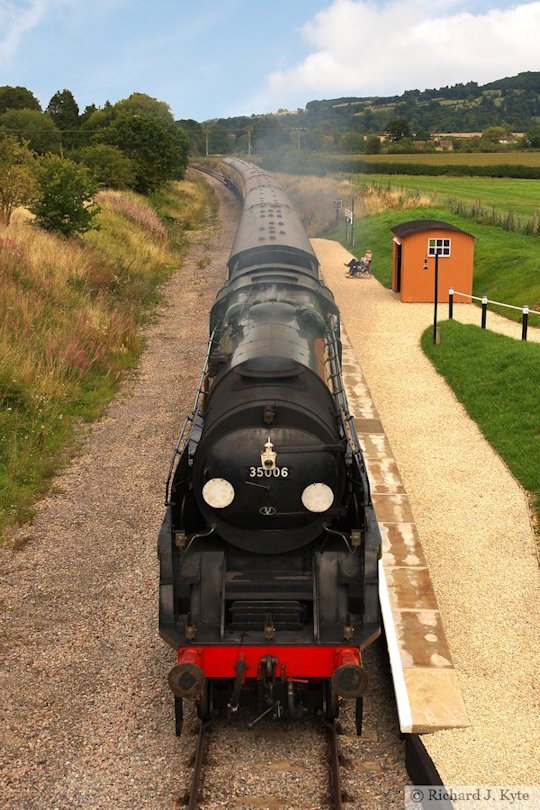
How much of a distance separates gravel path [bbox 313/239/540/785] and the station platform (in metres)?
0.23

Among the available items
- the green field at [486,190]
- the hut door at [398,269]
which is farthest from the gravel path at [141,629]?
the green field at [486,190]

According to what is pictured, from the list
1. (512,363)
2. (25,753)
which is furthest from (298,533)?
(512,363)

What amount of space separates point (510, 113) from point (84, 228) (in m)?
191

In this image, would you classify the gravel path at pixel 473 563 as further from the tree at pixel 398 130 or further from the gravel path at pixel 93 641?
the tree at pixel 398 130

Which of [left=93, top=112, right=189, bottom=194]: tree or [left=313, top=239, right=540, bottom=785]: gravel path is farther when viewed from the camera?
[left=93, top=112, right=189, bottom=194]: tree

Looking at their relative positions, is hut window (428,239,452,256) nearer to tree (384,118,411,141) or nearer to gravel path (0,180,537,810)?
gravel path (0,180,537,810)

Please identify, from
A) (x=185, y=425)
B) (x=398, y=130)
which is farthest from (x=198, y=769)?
(x=398, y=130)

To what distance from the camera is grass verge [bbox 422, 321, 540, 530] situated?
40.8 ft

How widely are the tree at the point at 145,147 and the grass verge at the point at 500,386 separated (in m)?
32.4

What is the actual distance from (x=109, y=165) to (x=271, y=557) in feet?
131

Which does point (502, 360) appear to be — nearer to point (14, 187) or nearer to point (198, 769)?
point (198, 769)

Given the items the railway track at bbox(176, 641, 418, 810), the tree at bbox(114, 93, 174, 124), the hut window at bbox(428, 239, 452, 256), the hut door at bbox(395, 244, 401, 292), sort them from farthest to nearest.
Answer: the tree at bbox(114, 93, 174, 124)
the hut door at bbox(395, 244, 401, 292)
the hut window at bbox(428, 239, 452, 256)
the railway track at bbox(176, 641, 418, 810)

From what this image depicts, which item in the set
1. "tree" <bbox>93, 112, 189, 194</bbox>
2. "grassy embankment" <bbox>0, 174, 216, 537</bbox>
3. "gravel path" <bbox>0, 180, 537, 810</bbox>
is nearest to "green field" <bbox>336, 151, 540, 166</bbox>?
"tree" <bbox>93, 112, 189, 194</bbox>

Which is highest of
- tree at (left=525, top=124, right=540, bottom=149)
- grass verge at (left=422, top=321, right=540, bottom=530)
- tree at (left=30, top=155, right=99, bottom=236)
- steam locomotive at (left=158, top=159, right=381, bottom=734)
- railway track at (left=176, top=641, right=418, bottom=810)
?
tree at (left=525, top=124, right=540, bottom=149)
